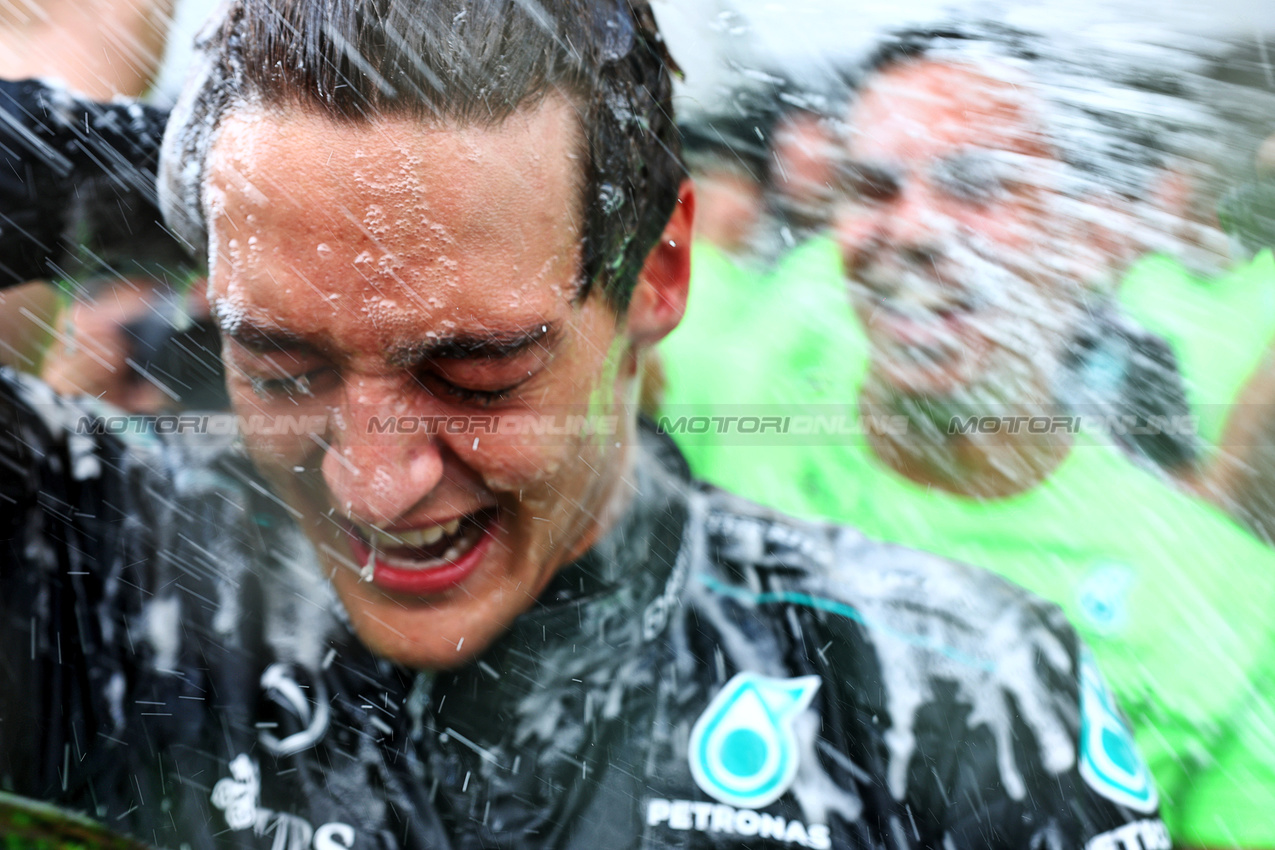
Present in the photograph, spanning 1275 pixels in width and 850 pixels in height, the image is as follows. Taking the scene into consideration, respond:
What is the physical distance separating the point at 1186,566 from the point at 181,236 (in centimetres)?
109

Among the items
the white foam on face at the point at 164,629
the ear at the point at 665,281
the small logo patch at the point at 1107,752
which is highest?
the ear at the point at 665,281

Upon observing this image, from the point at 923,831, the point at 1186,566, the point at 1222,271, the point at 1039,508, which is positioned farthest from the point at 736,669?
the point at 1222,271

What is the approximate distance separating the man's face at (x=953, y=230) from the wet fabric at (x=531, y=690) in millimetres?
231

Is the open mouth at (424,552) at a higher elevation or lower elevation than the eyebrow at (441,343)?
lower

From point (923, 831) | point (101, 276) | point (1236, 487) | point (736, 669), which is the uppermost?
point (101, 276)

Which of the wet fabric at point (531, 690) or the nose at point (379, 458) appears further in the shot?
the wet fabric at point (531, 690)

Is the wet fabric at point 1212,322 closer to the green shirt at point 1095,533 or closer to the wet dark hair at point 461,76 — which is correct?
the green shirt at point 1095,533

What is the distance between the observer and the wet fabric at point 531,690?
0.86 metres

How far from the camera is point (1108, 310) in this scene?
2.81 feet

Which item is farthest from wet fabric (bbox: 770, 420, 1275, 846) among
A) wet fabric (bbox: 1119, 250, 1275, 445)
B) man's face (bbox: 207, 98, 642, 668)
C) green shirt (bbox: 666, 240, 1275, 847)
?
Result: man's face (bbox: 207, 98, 642, 668)

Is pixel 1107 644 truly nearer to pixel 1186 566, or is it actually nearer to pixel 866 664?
pixel 1186 566

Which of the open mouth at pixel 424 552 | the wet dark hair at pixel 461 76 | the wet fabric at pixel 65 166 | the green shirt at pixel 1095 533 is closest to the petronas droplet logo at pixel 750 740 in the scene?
the green shirt at pixel 1095 533

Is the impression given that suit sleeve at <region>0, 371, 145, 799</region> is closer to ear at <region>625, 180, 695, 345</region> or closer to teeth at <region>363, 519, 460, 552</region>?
teeth at <region>363, 519, 460, 552</region>

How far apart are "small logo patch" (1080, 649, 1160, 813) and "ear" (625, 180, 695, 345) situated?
58 cm
